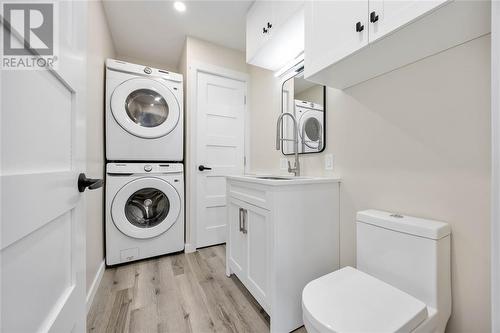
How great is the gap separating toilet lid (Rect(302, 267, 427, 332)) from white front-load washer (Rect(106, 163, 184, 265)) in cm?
167

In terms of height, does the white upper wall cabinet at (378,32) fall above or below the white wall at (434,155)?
above

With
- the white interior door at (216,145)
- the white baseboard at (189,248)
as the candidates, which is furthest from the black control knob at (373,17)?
the white baseboard at (189,248)

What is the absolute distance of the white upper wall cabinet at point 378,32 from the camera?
0.71 meters

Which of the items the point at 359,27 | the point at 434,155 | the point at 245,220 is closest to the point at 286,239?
the point at 245,220

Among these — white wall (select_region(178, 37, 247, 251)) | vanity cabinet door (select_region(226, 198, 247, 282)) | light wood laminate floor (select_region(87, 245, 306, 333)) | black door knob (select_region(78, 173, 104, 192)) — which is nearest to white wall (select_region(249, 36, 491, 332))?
vanity cabinet door (select_region(226, 198, 247, 282))

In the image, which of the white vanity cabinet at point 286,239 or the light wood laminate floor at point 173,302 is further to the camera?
the light wood laminate floor at point 173,302

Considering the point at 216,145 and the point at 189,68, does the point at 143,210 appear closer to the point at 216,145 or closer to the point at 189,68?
the point at 216,145

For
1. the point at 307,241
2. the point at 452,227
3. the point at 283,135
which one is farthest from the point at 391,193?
the point at 283,135

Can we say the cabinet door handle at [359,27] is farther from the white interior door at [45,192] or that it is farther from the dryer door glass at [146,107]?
the dryer door glass at [146,107]

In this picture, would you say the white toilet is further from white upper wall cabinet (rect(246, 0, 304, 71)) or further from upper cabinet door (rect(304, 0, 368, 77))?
white upper wall cabinet (rect(246, 0, 304, 71))

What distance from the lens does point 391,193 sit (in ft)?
3.63

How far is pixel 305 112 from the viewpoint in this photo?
1717 millimetres

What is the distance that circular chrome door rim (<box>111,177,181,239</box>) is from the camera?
74.9 inches

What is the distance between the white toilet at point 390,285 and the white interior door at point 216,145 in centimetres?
166
